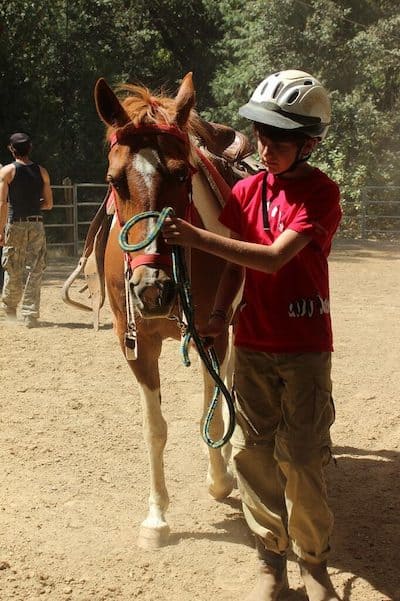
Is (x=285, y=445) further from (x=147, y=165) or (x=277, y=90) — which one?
(x=277, y=90)

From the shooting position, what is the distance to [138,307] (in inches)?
114

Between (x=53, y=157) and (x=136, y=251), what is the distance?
1675 cm

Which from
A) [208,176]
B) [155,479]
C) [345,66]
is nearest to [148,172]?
[208,176]

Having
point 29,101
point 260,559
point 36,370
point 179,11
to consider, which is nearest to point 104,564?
point 260,559

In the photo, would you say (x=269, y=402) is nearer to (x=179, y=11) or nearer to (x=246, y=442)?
(x=246, y=442)

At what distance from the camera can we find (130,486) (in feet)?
14.4

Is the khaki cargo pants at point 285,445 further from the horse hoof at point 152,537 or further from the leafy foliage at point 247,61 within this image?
the leafy foliage at point 247,61

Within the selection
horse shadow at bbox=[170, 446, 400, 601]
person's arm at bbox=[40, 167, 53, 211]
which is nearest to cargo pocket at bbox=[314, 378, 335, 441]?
horse shadow at bbox=[170, 446, 400, 601]

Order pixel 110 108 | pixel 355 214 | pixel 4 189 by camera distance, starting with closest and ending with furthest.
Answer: pixel 110 108, pixel 4 189, pixel 355 214

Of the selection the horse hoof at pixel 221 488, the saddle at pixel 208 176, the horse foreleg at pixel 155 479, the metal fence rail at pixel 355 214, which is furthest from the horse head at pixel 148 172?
the metal fence rail at pixel 355 214

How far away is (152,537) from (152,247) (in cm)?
154

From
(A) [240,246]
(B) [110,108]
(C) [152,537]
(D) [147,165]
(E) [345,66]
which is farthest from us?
(E) [345,66]

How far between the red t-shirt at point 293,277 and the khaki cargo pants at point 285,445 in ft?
0.22

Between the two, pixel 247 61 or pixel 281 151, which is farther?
pixel 247 61
